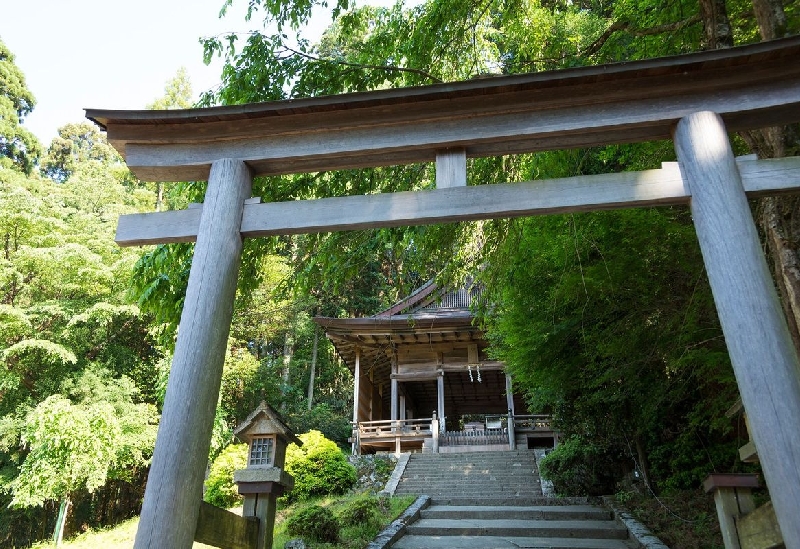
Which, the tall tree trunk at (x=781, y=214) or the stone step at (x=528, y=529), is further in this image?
the stone step at (x=528, y=529)

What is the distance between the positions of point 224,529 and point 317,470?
31.1ft

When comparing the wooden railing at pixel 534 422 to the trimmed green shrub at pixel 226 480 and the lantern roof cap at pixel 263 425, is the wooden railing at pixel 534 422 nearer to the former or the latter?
the trimmed green shrub at pixel 226 480

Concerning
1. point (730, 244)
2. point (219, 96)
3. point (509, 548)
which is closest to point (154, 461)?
point (730, 244)

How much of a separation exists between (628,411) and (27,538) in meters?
17.6

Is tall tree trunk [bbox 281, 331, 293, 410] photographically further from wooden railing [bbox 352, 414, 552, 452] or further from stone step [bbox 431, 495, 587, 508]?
stone step [bbox 431, 495, 587, 508]

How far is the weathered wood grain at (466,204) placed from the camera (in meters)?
3.33

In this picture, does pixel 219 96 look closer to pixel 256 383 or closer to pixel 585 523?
pixel 585 523

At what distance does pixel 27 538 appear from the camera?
55.1ft

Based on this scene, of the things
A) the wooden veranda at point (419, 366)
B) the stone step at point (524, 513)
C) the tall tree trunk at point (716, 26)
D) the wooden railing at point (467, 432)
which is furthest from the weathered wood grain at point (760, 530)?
the wooden railing at point (467, 432)

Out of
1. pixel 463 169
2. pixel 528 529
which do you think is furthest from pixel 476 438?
pixel 463 169

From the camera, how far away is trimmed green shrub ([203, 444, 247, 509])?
12594 millimetres

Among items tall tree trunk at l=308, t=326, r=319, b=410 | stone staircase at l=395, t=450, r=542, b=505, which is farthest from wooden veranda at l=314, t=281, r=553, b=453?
tall tree trunk at l=308, t=326, r=319, b=410

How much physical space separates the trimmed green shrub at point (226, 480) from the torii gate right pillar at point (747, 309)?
1163 centimetres

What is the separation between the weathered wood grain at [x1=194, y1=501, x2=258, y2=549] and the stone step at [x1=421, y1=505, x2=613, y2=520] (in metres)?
5.19
